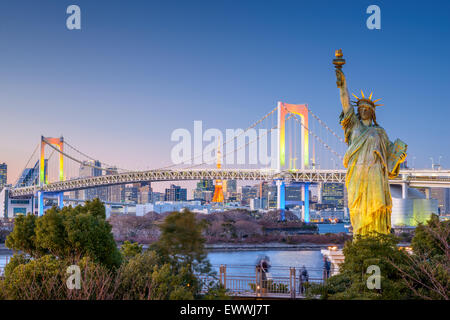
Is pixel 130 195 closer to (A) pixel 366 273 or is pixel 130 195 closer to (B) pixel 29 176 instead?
(B) pixel 29 176

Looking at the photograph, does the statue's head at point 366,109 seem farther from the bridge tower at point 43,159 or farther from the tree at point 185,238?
the bridge tower at point 43,159

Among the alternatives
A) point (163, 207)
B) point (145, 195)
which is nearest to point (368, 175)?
point (163, 207)

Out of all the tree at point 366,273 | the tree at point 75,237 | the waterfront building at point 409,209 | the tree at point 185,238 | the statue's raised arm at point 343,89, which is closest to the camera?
the tree at point 185,238

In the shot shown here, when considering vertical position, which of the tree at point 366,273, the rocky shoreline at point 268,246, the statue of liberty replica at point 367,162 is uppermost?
the statue of liberty replica at point 367,162

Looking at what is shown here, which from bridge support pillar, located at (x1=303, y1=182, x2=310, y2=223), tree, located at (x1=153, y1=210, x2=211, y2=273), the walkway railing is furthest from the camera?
bridge support pillar, located at (x1=303, y1=182, x2=310, y2=223)

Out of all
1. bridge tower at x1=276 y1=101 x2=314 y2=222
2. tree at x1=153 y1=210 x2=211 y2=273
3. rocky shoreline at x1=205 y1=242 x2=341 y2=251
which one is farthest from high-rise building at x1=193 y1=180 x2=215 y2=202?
tree at x1=153 y1=210 x2=211 y2=273

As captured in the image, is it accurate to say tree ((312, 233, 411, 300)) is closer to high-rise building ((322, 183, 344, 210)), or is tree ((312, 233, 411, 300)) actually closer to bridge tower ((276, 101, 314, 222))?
bridge tower ((276, 101, 314, 222))

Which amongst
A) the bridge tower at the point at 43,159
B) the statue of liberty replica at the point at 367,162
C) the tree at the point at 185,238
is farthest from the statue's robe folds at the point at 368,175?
the bridge tower at the point at 43,159
